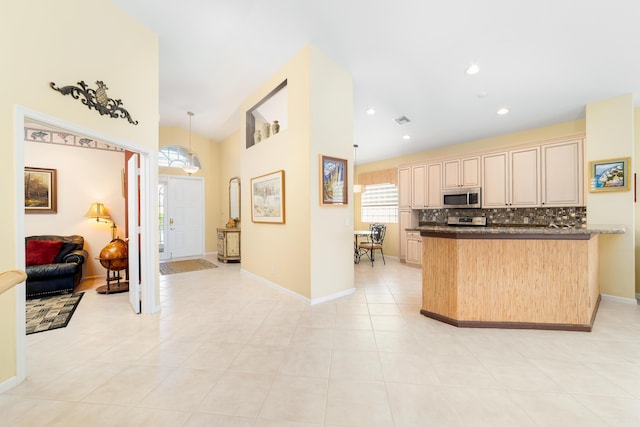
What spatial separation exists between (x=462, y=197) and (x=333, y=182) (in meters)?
3.24

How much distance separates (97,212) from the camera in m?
4.55

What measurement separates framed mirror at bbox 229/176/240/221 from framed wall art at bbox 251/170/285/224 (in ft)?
7.87

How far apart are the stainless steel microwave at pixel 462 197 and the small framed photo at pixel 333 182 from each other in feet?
9.60

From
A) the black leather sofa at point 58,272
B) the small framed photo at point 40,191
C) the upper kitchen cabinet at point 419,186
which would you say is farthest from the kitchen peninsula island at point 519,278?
the small framed photo at point 40,191

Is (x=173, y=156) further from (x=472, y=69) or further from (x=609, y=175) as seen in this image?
(x=609, y=175)

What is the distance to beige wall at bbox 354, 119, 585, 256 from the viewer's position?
14.6 ft

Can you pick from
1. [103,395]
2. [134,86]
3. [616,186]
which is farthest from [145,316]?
[616,186]

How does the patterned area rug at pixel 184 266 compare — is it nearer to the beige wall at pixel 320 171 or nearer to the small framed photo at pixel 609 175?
the beige wall at pixel 320 171

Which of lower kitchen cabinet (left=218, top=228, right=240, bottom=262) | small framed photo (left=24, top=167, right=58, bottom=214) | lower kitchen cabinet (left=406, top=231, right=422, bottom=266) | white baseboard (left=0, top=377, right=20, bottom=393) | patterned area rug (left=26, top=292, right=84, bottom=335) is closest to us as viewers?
white baseboard (left=0, top=377, right=20, bottom=393)

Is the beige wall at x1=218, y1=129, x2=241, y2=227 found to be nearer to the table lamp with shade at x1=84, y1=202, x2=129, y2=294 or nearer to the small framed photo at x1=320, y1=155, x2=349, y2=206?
the table lamp with shade at x1=84, y1=202, x2=129, y2=294

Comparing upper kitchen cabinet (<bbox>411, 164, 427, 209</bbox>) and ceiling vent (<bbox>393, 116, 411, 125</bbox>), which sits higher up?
ceiling vent (<bbox>393, 116, 411, 125</bbox>)

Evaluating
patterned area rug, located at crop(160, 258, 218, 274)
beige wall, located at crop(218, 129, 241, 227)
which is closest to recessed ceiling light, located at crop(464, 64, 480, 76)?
beige wall, located at crop(218, 129, 241, 227)

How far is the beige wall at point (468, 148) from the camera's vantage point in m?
4.44

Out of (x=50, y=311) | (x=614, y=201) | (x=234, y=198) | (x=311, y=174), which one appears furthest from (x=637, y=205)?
(x=50, y=311)
